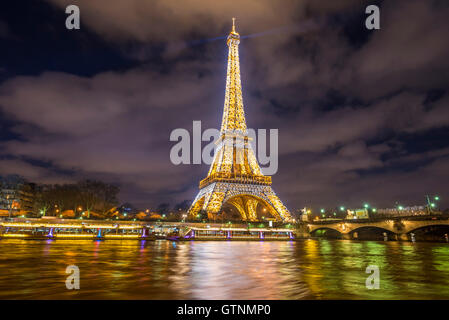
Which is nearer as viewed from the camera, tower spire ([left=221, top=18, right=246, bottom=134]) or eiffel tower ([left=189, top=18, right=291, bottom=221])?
eiffel tower ([left=189, top=18, right=291, bottom=221])

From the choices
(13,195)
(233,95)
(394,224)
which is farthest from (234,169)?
(13,195)

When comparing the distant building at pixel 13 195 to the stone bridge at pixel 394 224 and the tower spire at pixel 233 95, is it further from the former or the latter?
the stone bridge at pixel 394 224

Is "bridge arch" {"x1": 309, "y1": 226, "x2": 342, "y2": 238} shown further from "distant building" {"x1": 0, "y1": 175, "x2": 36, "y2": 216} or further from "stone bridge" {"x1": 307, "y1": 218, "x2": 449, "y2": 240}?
"distant building" {"x1": 0, "y1": 175, "x2": 36, "y2": 216}

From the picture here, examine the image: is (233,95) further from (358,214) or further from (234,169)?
(358,214)

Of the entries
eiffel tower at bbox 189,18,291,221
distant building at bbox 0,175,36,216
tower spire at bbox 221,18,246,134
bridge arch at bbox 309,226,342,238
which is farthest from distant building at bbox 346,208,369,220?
distant building at bbox 0,175,36,216

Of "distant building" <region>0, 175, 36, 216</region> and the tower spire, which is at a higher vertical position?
the tower spire

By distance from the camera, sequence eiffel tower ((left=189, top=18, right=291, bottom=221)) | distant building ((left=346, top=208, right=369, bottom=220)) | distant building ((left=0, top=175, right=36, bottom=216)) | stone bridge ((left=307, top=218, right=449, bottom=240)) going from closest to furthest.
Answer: stone bridge ((left=307, top=218, right=449, bottom=240)), eiffel tower ((left=189, top=18, right=291, bottom=221)), distant building ((left=346, top=208, right=369, bottom=220)), distant building ((left=0, top=175, right=36, bottom=216))

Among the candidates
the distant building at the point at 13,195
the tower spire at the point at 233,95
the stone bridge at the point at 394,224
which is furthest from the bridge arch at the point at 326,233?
the distant building at the point at 13,195

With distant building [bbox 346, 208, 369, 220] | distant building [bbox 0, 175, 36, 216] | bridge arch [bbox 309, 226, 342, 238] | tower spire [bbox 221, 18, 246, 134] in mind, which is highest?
tower spire [bbox 221, 18, 246, 134]
